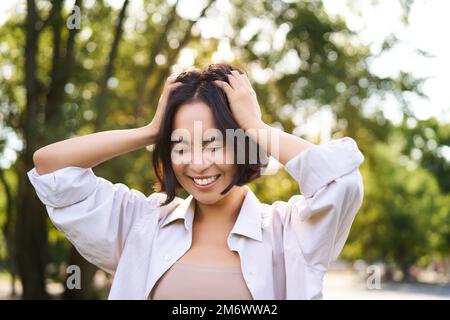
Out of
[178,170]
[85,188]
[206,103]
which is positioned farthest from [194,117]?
[85,188]

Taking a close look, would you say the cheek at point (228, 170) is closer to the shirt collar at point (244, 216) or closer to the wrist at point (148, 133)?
the shirt collar at point (244, 216)

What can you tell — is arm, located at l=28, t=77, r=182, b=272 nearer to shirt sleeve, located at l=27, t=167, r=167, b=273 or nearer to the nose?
shirt sleeve, located at l=27, t=167, r=167, b=273

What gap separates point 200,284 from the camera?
1895 mm

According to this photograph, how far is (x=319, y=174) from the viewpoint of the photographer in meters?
1.79

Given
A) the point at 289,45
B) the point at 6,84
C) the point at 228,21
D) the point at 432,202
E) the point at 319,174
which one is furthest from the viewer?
the point at 432,202

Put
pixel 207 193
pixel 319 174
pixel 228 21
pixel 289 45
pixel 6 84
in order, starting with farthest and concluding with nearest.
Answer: pixel 6 84
pixel 228 21
pixel 289 45
pixel 207 193
pixel 319 174

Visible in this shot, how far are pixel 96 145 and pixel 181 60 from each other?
1047 cm

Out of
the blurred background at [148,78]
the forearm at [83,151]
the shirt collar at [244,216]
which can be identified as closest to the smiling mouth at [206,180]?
the shirt collar at [244,216]

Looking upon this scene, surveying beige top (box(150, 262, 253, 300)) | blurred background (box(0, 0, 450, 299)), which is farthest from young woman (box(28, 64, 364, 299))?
blurred background (box(0, 0, 450, 299))

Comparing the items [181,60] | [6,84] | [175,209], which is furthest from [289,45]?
[175,209]

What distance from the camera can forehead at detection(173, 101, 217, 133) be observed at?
1964 millimetres

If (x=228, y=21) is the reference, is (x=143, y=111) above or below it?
below

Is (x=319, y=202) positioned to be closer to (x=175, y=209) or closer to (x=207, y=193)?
(x=207, y=193)
